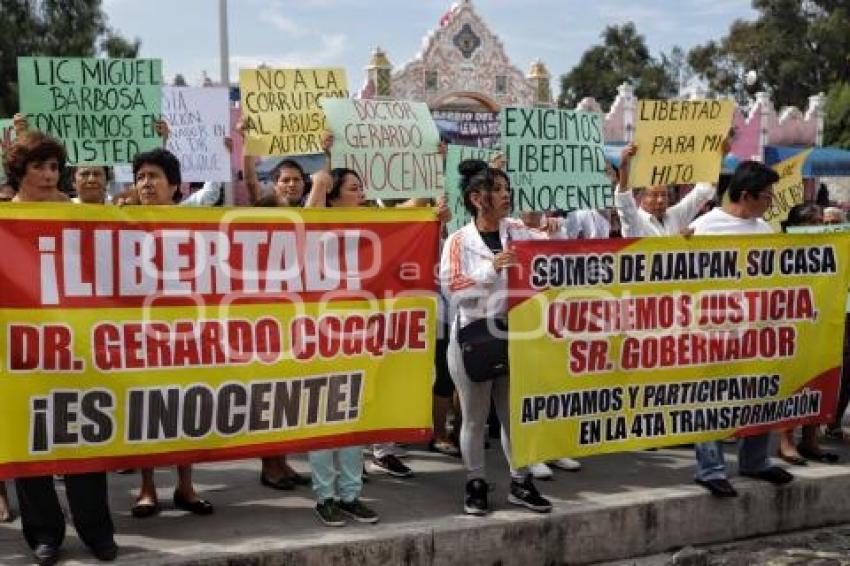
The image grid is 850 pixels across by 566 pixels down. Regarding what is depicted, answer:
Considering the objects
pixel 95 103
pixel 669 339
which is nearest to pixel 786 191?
pixel 669 339

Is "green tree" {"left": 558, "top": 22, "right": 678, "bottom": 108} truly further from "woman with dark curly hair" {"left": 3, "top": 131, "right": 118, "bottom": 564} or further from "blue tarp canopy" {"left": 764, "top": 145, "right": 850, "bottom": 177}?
"woman with dark curly hair" {"left": 3, "top": 131, "right": 118, "bottom": 564}

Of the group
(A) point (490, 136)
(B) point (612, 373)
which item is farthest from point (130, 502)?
(A) point (490, 136)

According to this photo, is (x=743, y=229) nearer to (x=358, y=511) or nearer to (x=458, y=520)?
(x=458, y=520)

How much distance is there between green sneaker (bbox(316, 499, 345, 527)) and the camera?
4.44m

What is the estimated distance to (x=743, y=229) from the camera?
17.2 feet

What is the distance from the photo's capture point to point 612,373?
5.00m

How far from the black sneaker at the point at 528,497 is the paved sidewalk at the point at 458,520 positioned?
0.06 metres

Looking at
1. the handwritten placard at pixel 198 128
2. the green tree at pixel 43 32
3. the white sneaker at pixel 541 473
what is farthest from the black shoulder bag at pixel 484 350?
the green tree at pixel 43 32

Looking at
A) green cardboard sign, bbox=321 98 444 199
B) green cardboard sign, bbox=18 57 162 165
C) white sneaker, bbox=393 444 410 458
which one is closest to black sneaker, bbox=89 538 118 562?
white sneaker, bbox=393 444 410 458

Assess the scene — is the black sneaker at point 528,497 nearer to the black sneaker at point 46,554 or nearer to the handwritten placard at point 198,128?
the black sneaker at point 46,554

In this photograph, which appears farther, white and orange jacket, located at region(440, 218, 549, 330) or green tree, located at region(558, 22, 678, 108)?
green tree, located at region(558, 22, 678, 108)

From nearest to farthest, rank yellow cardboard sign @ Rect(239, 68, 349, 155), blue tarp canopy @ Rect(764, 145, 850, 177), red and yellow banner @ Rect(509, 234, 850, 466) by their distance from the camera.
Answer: red and yellow banner @ Rect(509, 234, 850, 466) < yellow cardboard sign @ Rect(239, 68, 349, 155) < blue tarp canopy @ Rect(764, 145, 850, 177)

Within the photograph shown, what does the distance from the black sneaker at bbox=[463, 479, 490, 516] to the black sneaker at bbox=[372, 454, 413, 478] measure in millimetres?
946

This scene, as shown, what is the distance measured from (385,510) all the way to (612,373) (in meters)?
1.39
